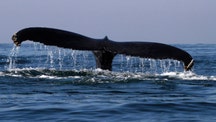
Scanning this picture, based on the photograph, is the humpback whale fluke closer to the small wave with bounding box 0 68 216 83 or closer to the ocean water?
the ocean water

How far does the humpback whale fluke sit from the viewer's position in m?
10.7

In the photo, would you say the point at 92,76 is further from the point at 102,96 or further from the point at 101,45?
the point at 102,96

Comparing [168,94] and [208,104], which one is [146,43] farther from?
[208,104]

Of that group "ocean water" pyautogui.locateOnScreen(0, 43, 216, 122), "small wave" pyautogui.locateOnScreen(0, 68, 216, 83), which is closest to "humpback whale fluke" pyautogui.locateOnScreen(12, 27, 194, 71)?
"ocean water" pyautogui.locateOnScreen(0, 43, 216, 122)

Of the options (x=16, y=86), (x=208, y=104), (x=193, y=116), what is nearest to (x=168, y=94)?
(x=208, y=104)

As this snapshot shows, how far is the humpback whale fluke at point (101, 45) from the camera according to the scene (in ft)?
35.1

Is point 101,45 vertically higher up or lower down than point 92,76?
higher up

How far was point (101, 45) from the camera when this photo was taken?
11.9m

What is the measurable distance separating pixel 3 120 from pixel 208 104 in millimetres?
3718

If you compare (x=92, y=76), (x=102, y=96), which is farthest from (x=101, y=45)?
(x=102, y=96)

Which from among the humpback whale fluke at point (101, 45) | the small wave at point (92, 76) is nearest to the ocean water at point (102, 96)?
the small wave at point (92, 76)

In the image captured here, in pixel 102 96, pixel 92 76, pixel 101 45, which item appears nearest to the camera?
pixel 102 96

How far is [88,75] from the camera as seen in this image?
1366 cm

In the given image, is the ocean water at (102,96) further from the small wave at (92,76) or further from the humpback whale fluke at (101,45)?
the humpback whale fluke at (101,45)
